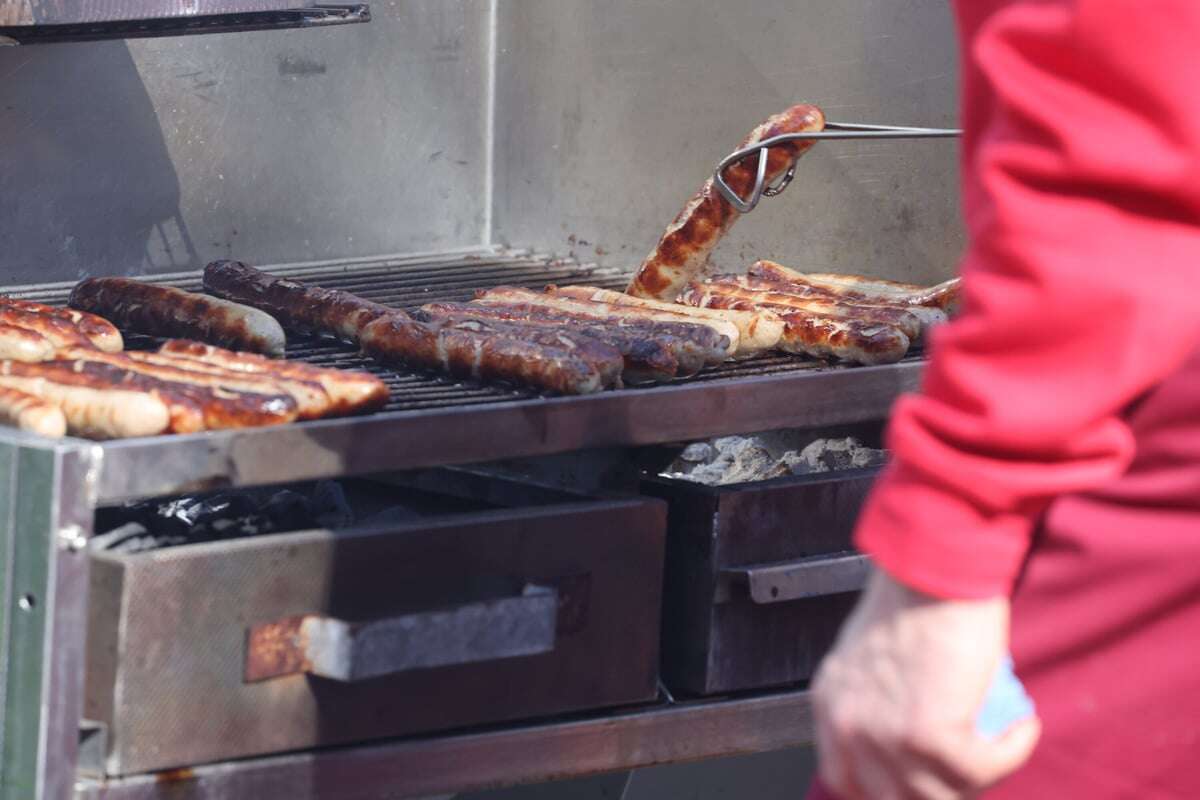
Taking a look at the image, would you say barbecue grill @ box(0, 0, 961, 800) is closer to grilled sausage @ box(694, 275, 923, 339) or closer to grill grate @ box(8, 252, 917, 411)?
grill grate @ box(8, 252, 917, 411)

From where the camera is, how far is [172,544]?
84.4 inches

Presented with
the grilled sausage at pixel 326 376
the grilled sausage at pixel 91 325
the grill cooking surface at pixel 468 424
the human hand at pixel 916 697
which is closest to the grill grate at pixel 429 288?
the grill cooking surface at pixel 468 424

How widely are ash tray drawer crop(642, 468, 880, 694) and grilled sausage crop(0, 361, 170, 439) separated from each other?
0.72 metres

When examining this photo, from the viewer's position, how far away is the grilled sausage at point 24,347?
2.27 meters

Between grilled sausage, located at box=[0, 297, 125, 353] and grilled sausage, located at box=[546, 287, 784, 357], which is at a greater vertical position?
grilled sausage, located at box=[546, 287, 784, 357]

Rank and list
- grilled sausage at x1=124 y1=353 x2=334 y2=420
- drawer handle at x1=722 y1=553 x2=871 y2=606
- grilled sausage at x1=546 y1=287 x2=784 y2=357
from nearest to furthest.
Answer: grilled sausage at x1=124 y1=353 x2=334 y2=420, drawer handle at x1=722 y1=553 x2=871 y2=606, grilled sausage at x1=546 y1=287 x2=784 y2=357

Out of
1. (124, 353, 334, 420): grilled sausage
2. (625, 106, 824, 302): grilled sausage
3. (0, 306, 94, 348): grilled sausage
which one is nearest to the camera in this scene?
(124, 353, 334, 420): grilled sausage

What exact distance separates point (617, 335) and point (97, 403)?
888mm

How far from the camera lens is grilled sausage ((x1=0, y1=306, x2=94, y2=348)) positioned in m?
2.35

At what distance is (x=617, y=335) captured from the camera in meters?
2.59

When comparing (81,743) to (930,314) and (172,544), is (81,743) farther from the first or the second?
(930,314)

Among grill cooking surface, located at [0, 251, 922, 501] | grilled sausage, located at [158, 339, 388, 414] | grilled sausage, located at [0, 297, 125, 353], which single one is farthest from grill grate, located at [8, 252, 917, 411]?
grilled sausage, located at [0, 297, 125, 353]

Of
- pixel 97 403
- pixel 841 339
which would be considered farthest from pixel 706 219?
pixel 97 403

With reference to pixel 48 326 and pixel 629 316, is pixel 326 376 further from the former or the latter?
pixel 629 316
